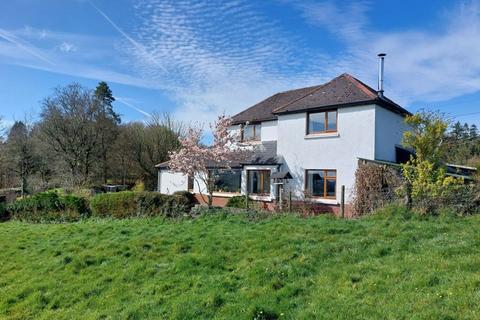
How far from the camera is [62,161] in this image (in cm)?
3638

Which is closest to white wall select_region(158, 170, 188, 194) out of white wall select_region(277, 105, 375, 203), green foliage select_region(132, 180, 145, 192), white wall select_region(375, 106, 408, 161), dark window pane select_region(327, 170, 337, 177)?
green foliage select_region(132, 180, 145, 192)

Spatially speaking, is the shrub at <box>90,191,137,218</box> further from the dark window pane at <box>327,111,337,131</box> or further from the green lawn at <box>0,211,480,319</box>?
the dark window pane at <box>327,111,337,131</box>

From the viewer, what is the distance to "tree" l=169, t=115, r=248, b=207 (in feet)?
74.7

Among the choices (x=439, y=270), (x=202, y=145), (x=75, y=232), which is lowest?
(x=75, y=232)

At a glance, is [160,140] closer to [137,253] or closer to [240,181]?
[240,181]

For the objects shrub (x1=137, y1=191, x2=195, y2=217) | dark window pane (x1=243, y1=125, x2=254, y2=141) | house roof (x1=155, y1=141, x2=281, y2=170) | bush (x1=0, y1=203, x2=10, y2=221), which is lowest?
bush (x1=0, y1=203, x2=10, y2=221)

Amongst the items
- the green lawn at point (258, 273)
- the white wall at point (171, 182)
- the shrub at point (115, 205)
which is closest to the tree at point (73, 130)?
the white wall at point (171, 182)

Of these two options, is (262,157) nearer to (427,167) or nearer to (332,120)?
(332,120)

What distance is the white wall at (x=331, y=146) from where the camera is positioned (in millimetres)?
17969

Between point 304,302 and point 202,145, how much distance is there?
19.3 m

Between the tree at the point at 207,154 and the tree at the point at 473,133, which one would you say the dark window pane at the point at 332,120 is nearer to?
the tree at the point at 207,154

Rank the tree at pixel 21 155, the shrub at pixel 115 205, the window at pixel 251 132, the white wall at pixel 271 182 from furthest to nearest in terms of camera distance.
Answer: the tree at pixel 21 155, the window at pixel 251 132, the white wall at pixel 271 182, the shrub at pixel 115 205

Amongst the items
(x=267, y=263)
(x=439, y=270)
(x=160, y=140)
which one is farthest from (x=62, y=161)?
(x=439, y=270)

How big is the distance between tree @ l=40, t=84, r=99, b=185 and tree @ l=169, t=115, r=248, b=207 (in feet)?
55.4
